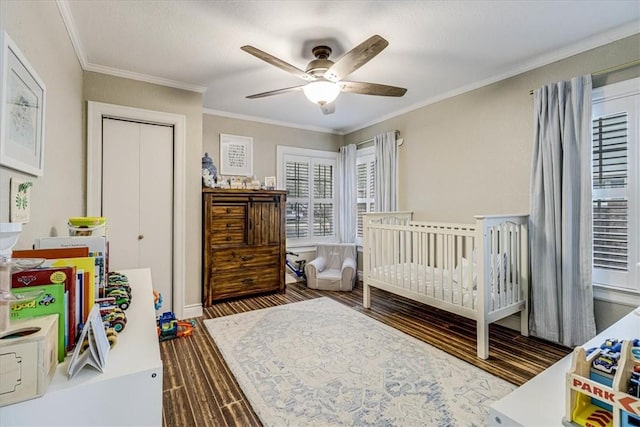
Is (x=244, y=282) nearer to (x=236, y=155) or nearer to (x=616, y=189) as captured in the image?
(x=236, y=155)

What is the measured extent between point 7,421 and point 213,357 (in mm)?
1737

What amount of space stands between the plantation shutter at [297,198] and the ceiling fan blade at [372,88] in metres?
2.35

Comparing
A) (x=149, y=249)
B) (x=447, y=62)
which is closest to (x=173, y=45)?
(x=149, y=249)

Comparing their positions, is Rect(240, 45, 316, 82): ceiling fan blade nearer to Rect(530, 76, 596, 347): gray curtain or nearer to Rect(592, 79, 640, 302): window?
Rect(530, 76, 596, 347): gray curtain

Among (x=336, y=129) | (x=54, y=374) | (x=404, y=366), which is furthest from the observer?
(x=336, y=129)

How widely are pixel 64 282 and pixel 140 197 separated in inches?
91.3

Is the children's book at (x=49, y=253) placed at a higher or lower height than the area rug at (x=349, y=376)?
higher

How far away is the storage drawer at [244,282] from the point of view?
3410 mm

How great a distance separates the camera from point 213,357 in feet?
7.34

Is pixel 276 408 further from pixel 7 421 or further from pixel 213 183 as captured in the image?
pixel 213 183

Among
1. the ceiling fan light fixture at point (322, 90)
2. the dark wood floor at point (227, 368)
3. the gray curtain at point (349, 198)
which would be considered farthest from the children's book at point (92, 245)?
the gray curtain at point (349, 198)

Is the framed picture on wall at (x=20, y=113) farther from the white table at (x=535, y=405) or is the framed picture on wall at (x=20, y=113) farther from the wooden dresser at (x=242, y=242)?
the wooden dresser at (x=242, y=242)

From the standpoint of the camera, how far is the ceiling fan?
182 centimetres

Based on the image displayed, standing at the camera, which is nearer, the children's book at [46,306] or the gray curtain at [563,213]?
the children's book at [46,306]
